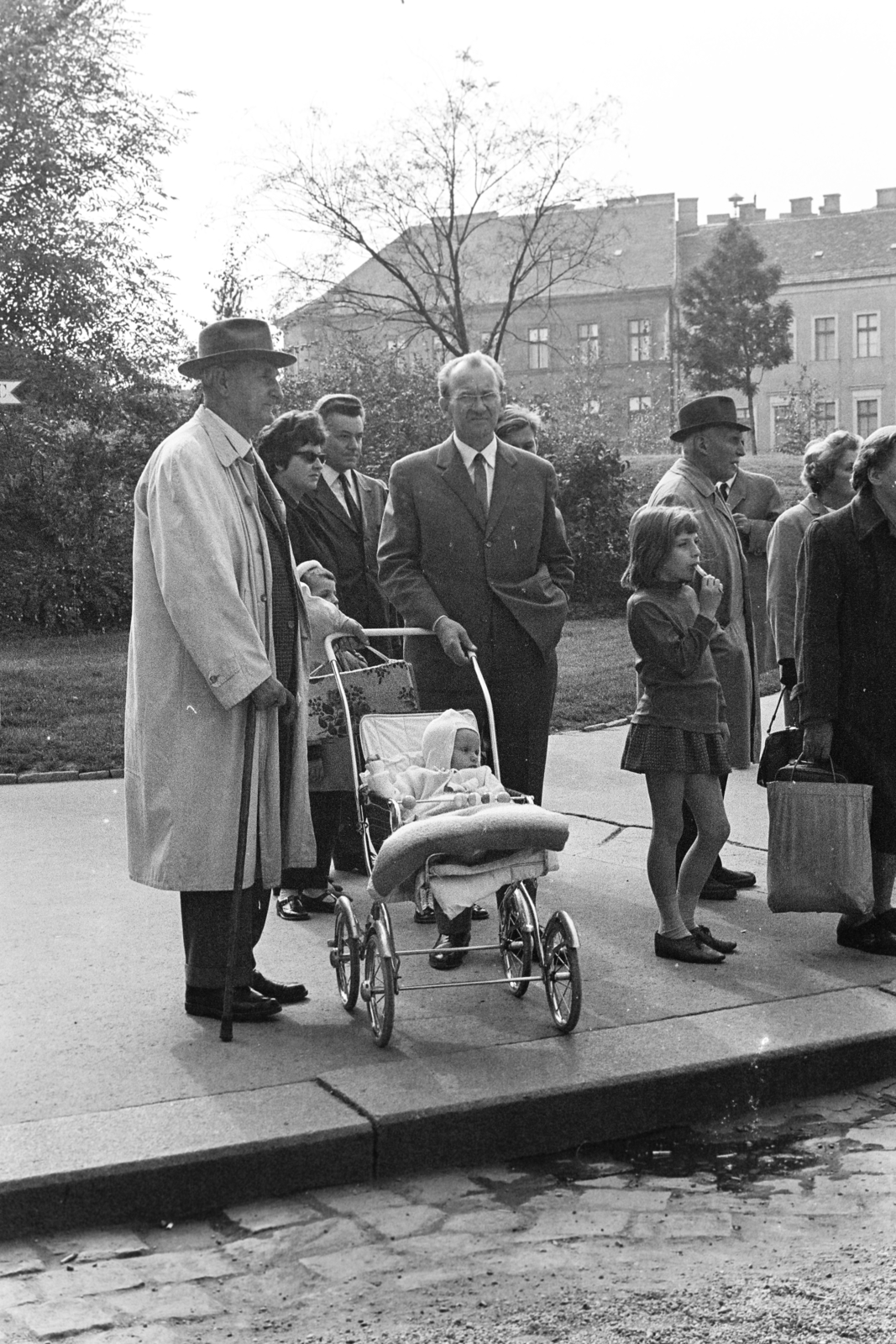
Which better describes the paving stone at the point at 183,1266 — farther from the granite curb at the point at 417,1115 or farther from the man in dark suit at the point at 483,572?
the man in dark suit at the point at 483,572

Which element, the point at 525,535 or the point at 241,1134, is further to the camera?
the point at 525,535

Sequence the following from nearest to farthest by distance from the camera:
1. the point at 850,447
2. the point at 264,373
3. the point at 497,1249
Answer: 1. the point at 497,1249
2. the point at 264,373
3. the point at 850,447

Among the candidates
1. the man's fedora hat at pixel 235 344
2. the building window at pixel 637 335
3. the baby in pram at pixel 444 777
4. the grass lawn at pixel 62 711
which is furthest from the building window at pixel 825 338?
the man's fedora hat at pixel 235 344

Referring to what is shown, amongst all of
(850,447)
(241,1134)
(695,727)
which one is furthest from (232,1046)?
(850,447)

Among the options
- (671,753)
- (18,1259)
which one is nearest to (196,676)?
(671,753)

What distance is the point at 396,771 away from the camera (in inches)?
225

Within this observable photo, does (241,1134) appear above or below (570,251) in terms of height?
below

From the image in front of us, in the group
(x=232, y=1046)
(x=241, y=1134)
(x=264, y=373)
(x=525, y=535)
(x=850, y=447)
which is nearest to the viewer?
(x=241, y=1134)

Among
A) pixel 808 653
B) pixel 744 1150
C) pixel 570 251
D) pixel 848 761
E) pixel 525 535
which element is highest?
pixel 570 251

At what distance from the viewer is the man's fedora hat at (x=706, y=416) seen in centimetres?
698

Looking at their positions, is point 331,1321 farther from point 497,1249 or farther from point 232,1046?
point 232,1046

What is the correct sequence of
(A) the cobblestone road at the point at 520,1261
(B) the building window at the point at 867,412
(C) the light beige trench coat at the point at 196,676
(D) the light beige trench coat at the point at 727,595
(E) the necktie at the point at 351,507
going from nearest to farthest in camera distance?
(A) the cobblestone road at the point at 520,1261
(C) the light beige trench coat at the point at 196,676
(D) the light beige trench coat at the point at 727,595
(E) the necktie at the point at 351,507
(B) the building window at the point at 867,412

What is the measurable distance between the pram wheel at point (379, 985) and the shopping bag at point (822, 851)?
165cm

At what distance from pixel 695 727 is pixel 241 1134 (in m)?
2.51
